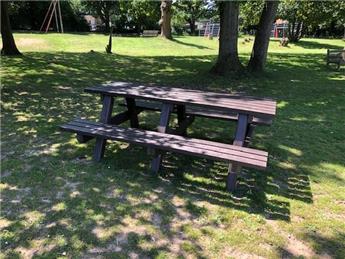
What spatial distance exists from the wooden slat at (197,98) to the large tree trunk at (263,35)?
6758mm

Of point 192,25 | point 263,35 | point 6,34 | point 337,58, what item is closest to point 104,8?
point 192,25

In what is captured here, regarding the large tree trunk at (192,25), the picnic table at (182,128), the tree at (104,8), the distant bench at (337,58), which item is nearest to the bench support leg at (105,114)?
the picnic table at (182,128)

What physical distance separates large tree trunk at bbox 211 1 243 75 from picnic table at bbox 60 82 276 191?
552cm

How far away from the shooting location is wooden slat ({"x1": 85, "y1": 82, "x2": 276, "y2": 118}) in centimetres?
414

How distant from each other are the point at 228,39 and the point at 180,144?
710 cm

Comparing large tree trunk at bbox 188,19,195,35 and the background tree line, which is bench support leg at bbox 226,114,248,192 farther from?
large tree trunk at bbox 188,19,195,35

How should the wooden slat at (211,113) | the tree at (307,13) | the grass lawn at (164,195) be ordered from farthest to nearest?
the tree at (307,13), the wooden slat at (211,113), the grass lawn at (164,195)

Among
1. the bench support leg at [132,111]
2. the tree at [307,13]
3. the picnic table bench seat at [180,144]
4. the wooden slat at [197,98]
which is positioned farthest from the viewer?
the tree at [307,13]

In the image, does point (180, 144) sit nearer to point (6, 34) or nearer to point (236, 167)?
point (236, 167)

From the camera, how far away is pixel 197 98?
460cm

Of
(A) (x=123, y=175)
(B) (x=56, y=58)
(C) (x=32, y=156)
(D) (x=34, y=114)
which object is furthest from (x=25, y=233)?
(B) (x=56, y=58)

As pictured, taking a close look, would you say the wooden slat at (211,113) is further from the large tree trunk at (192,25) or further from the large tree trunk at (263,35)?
the large tree trunk at (192,25)

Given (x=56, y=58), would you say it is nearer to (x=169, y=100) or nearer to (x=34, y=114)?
(x=34, y=114)

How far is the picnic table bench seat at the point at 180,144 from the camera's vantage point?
375 cm
